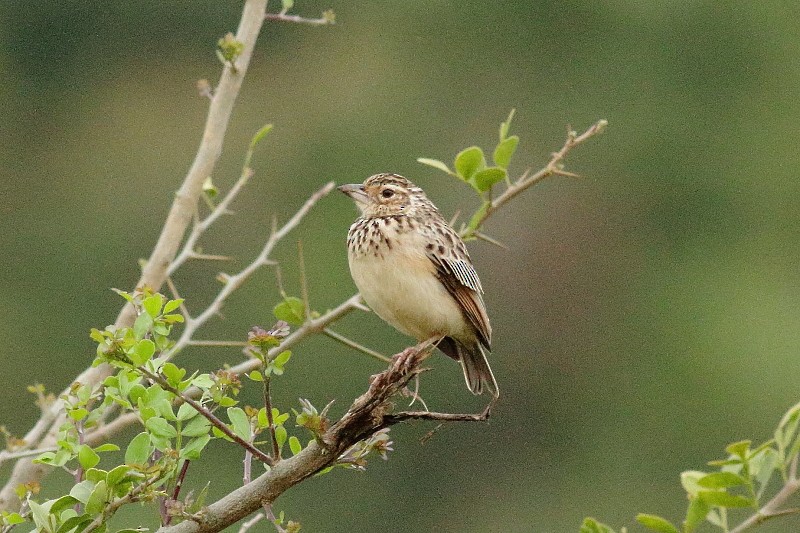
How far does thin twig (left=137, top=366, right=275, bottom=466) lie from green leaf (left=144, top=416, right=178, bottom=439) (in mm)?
65

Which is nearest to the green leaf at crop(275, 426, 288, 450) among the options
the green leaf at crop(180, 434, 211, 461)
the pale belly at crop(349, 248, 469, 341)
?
the green leaf at crop(180, 434, 211, 461)

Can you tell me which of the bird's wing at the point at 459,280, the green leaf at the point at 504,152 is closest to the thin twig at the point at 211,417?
the green leaf at the point at 504,152

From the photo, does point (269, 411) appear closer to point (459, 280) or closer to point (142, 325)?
point (142, 325)

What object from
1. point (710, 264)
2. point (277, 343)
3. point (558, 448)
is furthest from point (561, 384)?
point (277, 343)

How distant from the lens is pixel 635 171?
28141mm

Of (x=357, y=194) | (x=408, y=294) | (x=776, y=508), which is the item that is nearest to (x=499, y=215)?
(x=357, y=194)

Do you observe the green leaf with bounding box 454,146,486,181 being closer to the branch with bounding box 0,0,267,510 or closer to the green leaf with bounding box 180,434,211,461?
the branch with bounding box 0,0,267,510

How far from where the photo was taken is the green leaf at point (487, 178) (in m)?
4.88

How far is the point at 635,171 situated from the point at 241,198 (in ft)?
23.4

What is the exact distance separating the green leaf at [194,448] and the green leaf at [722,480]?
3.49ft

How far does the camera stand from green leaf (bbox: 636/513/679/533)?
305 cm

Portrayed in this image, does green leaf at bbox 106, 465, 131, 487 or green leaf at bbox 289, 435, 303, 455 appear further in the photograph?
green leaf at bbox 289, 435, 303, 455

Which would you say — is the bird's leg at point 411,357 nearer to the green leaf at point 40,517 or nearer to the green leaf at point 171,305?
the green leaf at point 171,305

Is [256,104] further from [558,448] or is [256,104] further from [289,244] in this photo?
[558,448]
